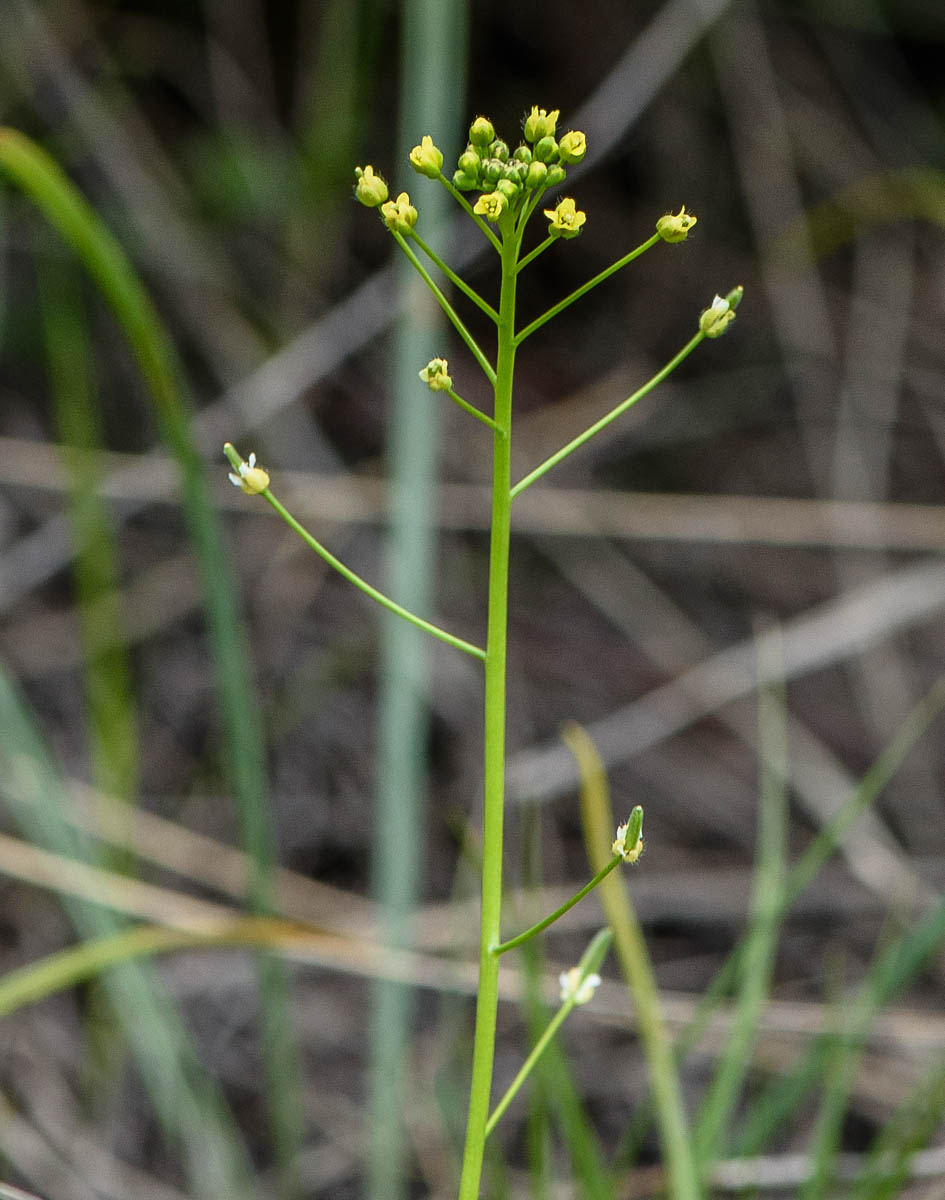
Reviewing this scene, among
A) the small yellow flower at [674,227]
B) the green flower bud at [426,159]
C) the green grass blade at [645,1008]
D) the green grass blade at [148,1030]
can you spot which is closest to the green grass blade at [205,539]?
the green grass blade at [148,1030]

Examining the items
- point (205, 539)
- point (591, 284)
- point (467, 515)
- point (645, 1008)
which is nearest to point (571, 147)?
point (591, 284)

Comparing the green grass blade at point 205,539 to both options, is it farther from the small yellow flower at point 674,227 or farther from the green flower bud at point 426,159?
the small yellow flower at point 674,227

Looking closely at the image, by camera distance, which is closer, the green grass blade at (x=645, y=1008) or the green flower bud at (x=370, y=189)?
the green flower bud at (x=370, y=189)

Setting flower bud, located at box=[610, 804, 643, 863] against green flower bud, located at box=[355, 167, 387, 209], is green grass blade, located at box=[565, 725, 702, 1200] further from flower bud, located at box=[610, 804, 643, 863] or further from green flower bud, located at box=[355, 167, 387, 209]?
green flower bud, located at box=[355, 167, 387, 209]

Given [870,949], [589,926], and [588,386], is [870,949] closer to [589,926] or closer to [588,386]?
[589,926]

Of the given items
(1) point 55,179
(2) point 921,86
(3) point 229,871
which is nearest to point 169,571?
(3) point 229,871

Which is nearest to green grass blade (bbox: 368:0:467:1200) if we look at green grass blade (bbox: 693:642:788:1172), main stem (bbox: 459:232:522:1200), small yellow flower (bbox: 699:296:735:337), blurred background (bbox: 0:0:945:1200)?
green grass blade (bbox: 693:642:788:1172)
